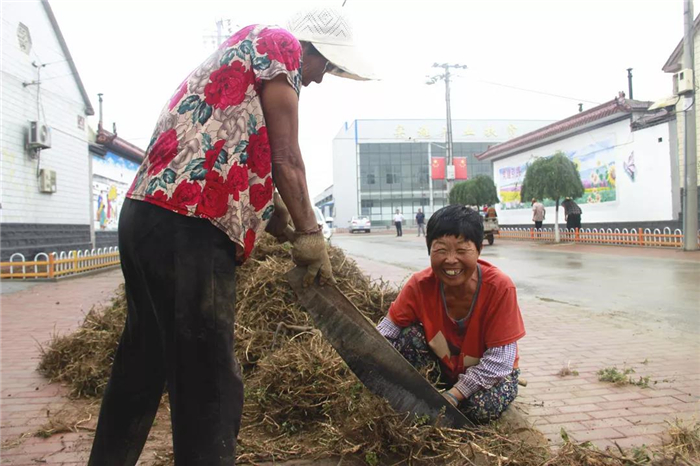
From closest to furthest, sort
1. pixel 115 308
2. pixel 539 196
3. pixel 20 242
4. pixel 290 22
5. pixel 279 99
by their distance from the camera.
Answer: pixel 279 99 → pixel 290 22 → pixel 115 308 → pixel 20 242 → pixel 539 196

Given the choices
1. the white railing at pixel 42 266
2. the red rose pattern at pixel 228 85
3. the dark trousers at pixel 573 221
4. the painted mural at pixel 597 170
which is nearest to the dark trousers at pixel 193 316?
the red rose pattern at pixel 228 85

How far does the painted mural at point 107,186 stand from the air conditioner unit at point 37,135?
12.5 ft

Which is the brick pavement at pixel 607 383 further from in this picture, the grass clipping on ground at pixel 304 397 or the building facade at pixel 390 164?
the building facade at pixel 390 164

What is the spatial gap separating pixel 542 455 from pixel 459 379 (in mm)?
490

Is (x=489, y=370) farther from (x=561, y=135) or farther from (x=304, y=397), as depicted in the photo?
(x=561, y=135)

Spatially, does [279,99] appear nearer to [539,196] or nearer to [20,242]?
[20,242]

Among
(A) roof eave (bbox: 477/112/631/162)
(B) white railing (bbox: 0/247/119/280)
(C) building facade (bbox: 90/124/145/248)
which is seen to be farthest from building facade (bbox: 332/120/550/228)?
(B) white railing (bbox: 0/247/119/280)

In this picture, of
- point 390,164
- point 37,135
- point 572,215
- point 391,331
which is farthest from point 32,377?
point 390,164

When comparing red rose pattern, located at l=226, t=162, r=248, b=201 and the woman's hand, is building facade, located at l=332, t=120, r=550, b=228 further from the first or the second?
red rose pattern, located at l=226, t=162, r=248, b=201

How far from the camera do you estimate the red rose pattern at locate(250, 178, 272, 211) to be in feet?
5.37

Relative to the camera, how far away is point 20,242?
11102mm

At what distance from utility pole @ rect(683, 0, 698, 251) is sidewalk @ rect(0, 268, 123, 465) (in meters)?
13.2

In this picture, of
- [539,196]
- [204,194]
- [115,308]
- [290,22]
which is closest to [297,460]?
[204,194]

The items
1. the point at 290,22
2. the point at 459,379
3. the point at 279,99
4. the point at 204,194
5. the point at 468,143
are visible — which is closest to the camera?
the point at 204,194
